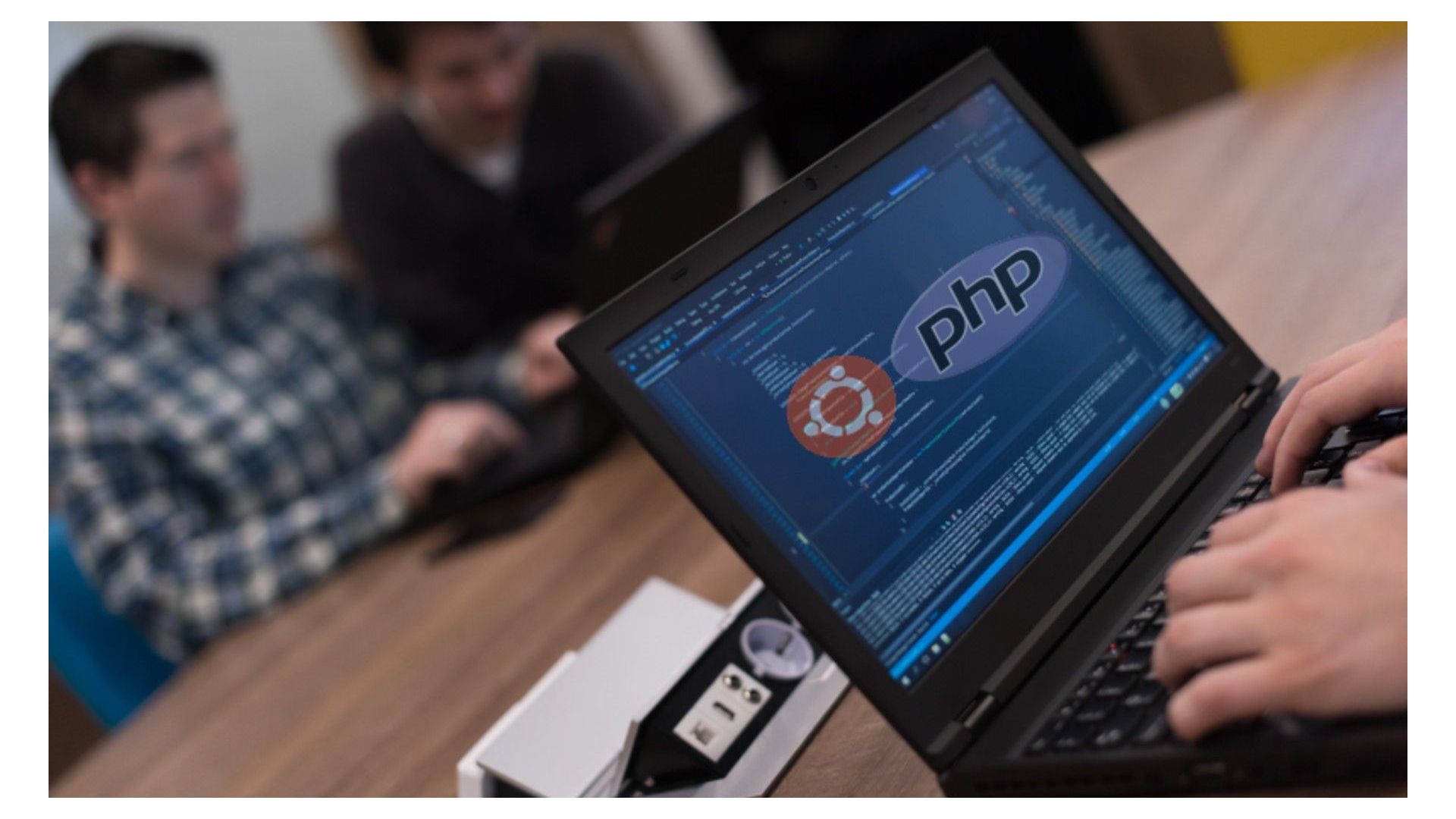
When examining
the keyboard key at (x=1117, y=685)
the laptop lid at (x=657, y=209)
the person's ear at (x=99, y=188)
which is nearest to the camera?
the keyboard key at (x=1117, y=685)

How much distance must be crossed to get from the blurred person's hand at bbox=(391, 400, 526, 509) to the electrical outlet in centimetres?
80

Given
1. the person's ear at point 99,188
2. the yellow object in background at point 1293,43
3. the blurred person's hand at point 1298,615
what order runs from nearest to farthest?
the blurred person's hand at point 1298,615 < the yellow object in background at point 1293,43 < the person's ear at point 99,188

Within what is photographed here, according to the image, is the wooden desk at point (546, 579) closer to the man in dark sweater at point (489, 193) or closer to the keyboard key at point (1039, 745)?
the keyboard key at point (1039, 745)

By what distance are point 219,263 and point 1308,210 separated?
160 cm

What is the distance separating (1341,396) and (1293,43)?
1.27 m

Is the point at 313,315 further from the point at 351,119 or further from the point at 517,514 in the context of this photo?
the point at 351,119

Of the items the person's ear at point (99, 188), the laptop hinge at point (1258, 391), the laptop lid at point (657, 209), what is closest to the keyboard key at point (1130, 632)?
the laptop hinge at point (1258, 391)

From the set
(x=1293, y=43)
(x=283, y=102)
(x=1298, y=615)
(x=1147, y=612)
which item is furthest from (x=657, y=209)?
(x=283, y=102)

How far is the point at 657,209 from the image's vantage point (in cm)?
131

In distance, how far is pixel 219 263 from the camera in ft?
6.44

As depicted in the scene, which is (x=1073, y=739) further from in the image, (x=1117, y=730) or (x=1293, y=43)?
(x=1293, y=43)

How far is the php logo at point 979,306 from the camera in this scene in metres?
0.68

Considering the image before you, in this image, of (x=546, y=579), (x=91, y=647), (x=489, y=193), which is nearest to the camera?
(x=546, y=579)

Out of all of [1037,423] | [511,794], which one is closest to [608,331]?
[1037,423]
